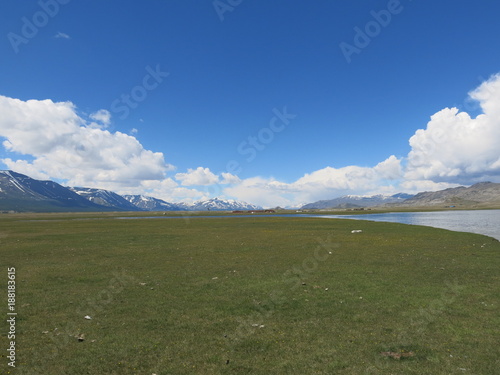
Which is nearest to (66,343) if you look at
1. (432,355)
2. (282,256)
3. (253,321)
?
(253,321)

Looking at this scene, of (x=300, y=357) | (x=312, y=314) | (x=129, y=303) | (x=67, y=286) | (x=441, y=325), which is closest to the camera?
(x=300, y=357)

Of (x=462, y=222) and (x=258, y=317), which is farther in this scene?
(x=462, y=222)

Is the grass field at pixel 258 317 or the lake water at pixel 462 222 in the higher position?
the lake water at pixel 462 222

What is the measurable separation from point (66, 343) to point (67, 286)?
991 cm

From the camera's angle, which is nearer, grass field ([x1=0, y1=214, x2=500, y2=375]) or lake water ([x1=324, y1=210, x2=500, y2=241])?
grass field ([x1=0, y1=214, x2=500, y2=375])

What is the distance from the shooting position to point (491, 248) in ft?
112

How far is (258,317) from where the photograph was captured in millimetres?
14562

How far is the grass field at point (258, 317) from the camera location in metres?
10.3

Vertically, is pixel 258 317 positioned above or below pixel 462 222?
below

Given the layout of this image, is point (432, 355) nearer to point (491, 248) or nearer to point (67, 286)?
point (67, 286)

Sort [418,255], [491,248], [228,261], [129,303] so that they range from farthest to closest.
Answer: [491,248] < [418,255] < [228,261] < [129,303]

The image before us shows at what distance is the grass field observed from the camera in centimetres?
1034

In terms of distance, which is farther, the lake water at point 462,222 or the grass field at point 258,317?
the lake water at point 462,222

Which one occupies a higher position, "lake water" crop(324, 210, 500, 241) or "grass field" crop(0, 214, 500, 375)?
"lake water" crop(324, 210, 500, 241)
